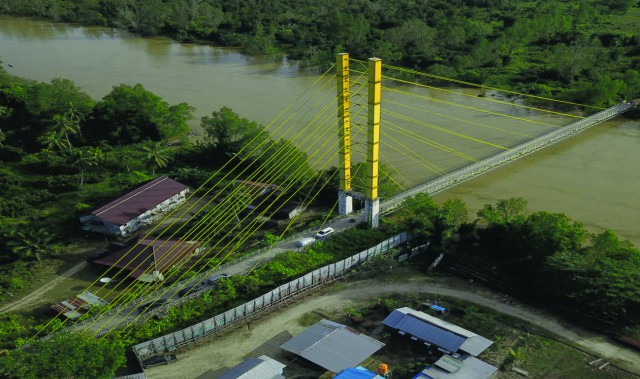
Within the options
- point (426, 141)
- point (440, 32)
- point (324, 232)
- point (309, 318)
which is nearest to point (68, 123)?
point (324, 232)

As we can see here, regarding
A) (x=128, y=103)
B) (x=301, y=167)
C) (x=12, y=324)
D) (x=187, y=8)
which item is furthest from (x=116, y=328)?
(x=187, y=8)

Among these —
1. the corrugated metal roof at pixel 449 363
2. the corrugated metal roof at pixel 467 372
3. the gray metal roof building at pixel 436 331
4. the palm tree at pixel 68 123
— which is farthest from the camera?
the palm tree at pixel 68 123

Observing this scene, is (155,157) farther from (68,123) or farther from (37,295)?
(37,295)

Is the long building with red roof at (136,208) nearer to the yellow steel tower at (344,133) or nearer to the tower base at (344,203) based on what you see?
the tower base at (344,203)

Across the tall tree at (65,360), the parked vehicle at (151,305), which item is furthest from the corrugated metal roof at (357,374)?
the parked vehicle at (151,305)

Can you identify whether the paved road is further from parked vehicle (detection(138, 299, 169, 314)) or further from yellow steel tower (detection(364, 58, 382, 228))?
yellow steel tower (detection(364, 58, 382, 228))

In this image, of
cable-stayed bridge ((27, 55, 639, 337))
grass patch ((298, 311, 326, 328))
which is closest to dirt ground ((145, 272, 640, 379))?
grass patch ((298, 311, 326, 328))
